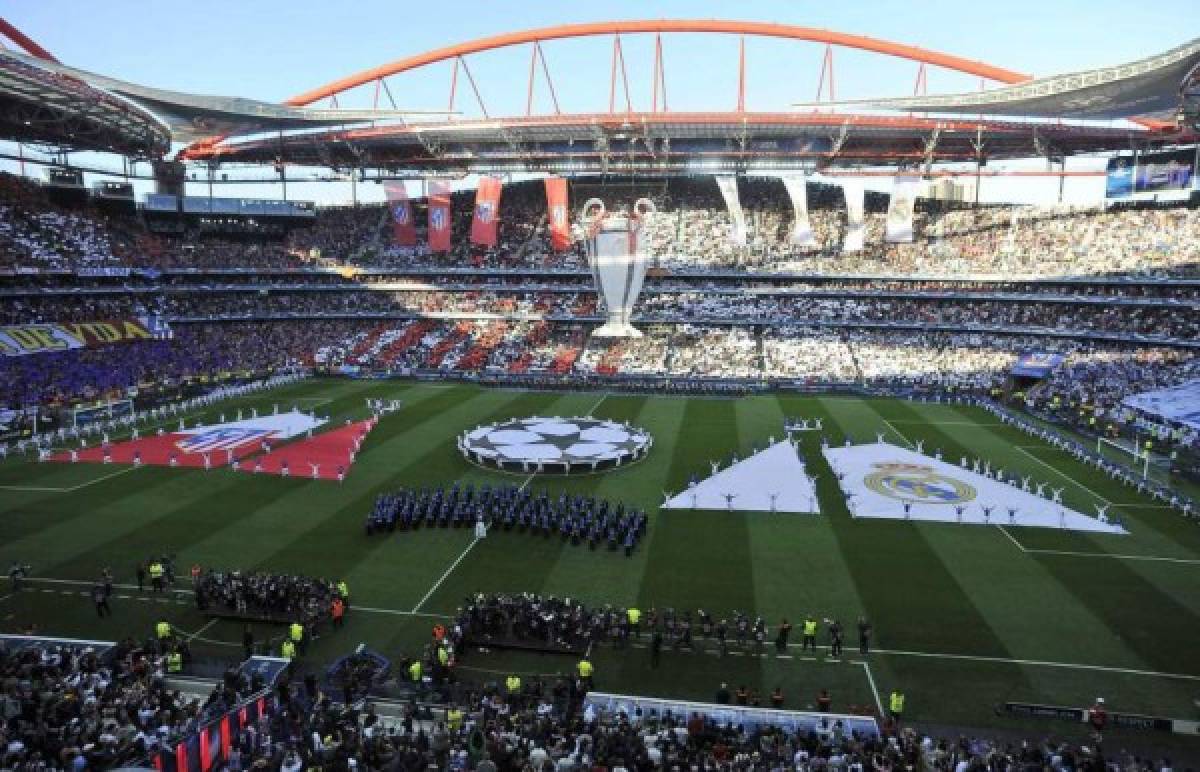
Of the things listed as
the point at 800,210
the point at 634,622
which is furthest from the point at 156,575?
the point at 800,210

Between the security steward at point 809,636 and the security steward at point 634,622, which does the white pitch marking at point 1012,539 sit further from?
the security steward at point 634,622

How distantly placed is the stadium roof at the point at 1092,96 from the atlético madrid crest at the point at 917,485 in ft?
90.5

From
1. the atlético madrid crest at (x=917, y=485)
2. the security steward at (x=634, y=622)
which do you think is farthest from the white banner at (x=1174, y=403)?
the security steward at (x=634, y=622)

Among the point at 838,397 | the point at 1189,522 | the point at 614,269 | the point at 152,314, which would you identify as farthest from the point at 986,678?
the point at 152,314

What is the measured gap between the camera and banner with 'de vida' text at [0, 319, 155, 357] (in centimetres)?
5066

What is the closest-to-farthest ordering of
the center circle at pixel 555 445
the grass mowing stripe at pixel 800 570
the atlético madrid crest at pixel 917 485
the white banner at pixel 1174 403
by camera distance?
the grass mowing stripe at pixel 800 570, the atlético madrid crest at pixel 917 485, the center circle at pixel 555 445, the white banner at pixel 1174 403

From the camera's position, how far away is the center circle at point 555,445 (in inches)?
1367

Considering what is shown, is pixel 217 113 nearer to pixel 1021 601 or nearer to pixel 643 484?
pixel 643 484

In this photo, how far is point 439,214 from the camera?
73812mm

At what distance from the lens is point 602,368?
205ft

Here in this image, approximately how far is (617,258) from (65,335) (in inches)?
1523

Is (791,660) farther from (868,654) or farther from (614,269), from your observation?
(614,269)

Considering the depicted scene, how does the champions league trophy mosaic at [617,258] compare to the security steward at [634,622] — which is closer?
the security steward at [634,622]

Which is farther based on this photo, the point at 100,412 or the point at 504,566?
the point at 100,412
